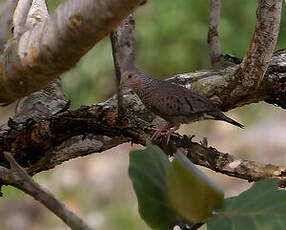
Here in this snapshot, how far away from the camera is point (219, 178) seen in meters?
4.42

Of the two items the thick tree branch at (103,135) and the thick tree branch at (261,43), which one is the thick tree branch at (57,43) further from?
the thick tree branch at (261,43)

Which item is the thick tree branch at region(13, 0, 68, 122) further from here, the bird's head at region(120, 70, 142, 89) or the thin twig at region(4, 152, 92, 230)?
the thin twig at region(4, 152, 92, 230)

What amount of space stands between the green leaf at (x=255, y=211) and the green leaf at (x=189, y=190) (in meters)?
0.02

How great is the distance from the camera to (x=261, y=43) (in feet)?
4.75

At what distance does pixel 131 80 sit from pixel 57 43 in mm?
1079

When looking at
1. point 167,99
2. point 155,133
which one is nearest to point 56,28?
point 155,133

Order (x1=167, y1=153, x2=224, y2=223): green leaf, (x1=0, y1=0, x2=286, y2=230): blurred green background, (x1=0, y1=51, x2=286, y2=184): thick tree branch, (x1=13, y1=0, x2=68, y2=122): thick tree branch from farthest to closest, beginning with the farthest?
(x1=0, y1=0, x2=286, y2=230): blurred green background, (x1=13, y1=0, x2=68, y2=122): thick tree branch, (x1=0, y1=51, x2=286, y2=184): thick tree branch, (x1=167, y1=153, x2=224, y2=223): green leaf

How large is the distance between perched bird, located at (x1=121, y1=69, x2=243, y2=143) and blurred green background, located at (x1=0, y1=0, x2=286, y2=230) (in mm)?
2006

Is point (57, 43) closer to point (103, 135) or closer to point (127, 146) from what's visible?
point (103, 135)

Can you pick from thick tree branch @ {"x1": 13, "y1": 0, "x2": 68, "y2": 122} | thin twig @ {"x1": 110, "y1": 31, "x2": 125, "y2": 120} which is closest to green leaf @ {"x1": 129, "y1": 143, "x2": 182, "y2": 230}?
thin twig @ {"x1": 110, "y1": 31, "x2": 125, "y2": 120}

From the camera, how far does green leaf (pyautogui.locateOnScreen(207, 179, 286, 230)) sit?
0.83 metres

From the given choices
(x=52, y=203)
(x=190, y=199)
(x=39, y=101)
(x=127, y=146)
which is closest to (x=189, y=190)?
(x=190, y=199)

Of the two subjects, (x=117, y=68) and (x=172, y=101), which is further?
(x=172, y=101)

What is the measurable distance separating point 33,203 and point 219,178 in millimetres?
1499
